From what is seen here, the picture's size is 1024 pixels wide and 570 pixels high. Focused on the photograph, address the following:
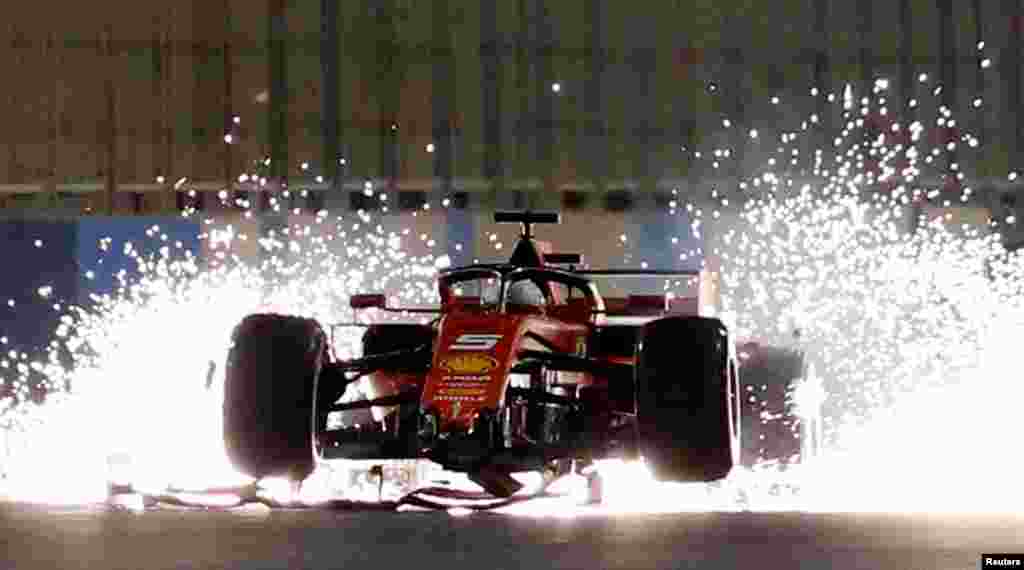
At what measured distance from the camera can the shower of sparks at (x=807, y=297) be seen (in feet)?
56.5

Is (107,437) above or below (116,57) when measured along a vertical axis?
below

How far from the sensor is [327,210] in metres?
19.5

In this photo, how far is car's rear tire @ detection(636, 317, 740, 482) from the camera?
10.8m

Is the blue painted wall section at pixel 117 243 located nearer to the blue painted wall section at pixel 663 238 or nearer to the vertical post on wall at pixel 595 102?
the vertical post on wall at pixel 595 102

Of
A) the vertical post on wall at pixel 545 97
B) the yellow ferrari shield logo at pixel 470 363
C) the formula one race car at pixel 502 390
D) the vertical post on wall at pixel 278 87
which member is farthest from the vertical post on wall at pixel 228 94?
the yellow ferrari shield logo at pixel 470 363

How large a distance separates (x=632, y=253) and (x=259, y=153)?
333 cm

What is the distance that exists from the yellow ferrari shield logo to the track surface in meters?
0.74

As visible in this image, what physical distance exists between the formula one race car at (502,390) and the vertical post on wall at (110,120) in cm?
734

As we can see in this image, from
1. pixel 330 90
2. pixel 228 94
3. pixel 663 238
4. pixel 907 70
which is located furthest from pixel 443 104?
pixel 907 70

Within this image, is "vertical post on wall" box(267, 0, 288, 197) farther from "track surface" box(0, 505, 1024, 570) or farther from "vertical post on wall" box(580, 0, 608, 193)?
"track surface" box(0, 505, 1024, 570)

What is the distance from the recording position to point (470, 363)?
36.0 ft

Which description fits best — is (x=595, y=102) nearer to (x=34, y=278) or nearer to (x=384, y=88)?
(x=384, y=88)

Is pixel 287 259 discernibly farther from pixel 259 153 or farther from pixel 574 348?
pixel 574 348

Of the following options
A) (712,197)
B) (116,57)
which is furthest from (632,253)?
(116,57)
